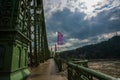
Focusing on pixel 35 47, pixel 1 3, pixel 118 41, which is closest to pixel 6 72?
pixel 1 3

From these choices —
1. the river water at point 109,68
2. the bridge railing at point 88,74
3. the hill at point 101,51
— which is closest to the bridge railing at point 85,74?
the bridge railing at point 88,74

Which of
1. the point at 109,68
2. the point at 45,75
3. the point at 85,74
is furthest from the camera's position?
the point at 109,68

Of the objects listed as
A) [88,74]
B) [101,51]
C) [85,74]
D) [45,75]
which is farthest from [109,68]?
[101,51]

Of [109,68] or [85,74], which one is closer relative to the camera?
[85,74]

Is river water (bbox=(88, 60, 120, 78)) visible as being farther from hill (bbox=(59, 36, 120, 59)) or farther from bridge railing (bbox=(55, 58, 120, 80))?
hill (bbox=(59, 36, 120, 59))

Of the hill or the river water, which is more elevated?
the hill

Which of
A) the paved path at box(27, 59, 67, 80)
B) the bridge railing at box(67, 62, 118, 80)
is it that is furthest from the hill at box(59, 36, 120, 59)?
the bridge railing at box(67, 62, 118, 80)

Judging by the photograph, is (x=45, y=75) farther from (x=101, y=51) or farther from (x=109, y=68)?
(x=101, y=51)

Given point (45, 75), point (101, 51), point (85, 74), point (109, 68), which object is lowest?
point (109, 68)

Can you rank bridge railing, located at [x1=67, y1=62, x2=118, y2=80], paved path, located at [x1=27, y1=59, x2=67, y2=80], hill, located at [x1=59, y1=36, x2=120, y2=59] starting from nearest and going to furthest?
bridge railing, located at [x1=67, y1=62, x2=118, y2=80], paved path, located at [x1=27, y1=59, x2=67, y2=80], hill, located at [x1=59, y1=36, x2=120, y2=59]

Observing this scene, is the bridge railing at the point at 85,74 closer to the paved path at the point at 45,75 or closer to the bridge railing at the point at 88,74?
the bridge railing at the point at 88,74

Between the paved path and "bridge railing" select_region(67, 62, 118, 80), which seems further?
the paved path

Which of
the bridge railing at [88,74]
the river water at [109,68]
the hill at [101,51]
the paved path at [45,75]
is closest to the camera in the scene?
the bridge railing at [88,74]

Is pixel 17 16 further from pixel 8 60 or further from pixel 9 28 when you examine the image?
pixel 8 60
